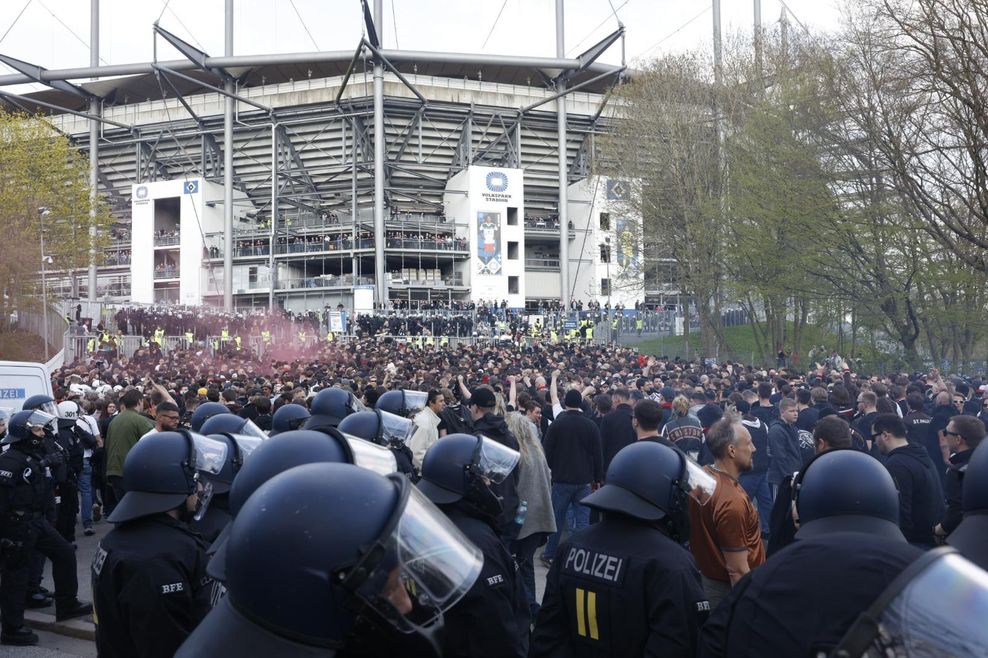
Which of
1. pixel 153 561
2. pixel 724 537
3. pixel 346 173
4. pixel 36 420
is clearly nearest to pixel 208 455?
pixel 153 561

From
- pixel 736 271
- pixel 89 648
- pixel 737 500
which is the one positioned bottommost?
pixel 89 648

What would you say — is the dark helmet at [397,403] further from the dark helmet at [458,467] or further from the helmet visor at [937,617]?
the helmet visor at [937,617]

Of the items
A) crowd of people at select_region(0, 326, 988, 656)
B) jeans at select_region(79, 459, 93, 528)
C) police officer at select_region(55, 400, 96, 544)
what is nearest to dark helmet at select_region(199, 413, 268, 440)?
Answer: crowd of people at select_region(0, 326, 988, 656)

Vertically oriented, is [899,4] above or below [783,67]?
below

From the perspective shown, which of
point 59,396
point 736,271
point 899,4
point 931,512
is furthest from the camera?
point 736,271

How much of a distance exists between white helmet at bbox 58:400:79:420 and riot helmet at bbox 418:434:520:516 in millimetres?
7215

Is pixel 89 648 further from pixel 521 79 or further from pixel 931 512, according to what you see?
pixel 521 79

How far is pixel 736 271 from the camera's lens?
27172 millimetres

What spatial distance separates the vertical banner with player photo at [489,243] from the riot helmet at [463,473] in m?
47.8

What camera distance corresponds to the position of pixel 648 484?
3.20 meters

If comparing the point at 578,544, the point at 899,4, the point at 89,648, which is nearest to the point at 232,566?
the point at 578,544

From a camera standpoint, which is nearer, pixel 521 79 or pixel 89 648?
pixel 89 648

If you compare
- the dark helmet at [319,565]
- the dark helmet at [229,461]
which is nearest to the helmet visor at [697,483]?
the dark helmet at [319,565]

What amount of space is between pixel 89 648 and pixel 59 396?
7.35 meters
